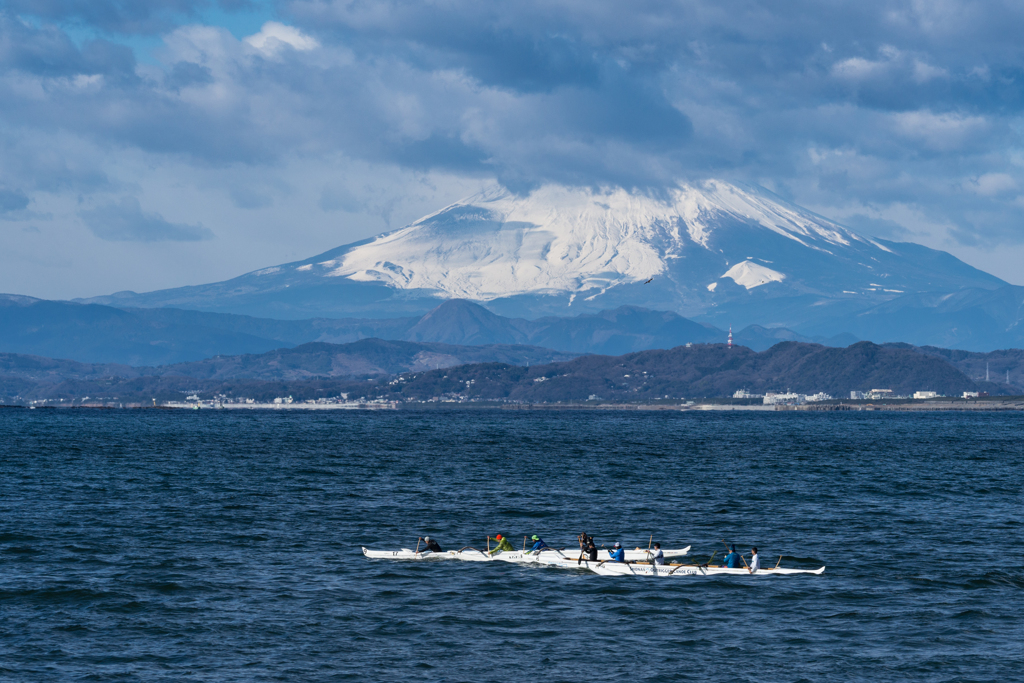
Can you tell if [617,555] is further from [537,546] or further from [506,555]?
[506,555]

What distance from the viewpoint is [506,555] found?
6312 cm

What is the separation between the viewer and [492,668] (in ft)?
139

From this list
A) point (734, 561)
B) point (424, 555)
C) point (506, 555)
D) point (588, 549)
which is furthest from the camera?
point (424, 555)

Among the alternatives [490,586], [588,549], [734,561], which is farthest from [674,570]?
[490,586]

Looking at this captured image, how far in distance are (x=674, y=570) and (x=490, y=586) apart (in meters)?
10.2

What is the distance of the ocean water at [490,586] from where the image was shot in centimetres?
4325

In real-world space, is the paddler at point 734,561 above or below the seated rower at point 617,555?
below

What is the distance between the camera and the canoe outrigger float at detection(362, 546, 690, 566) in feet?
203

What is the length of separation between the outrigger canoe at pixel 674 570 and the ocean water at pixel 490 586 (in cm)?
88

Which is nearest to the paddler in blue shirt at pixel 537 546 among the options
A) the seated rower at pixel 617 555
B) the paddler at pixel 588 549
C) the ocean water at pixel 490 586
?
the ocean water at pixel 490 586

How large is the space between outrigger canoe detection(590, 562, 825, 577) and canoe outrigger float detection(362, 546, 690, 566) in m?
1.48

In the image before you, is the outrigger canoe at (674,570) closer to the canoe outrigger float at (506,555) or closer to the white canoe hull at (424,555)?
the canoe outrigger float at (506,555)

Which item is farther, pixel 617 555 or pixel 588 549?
pixel 588 549

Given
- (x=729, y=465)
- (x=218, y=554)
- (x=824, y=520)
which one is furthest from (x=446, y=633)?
(x=729, y=465)
